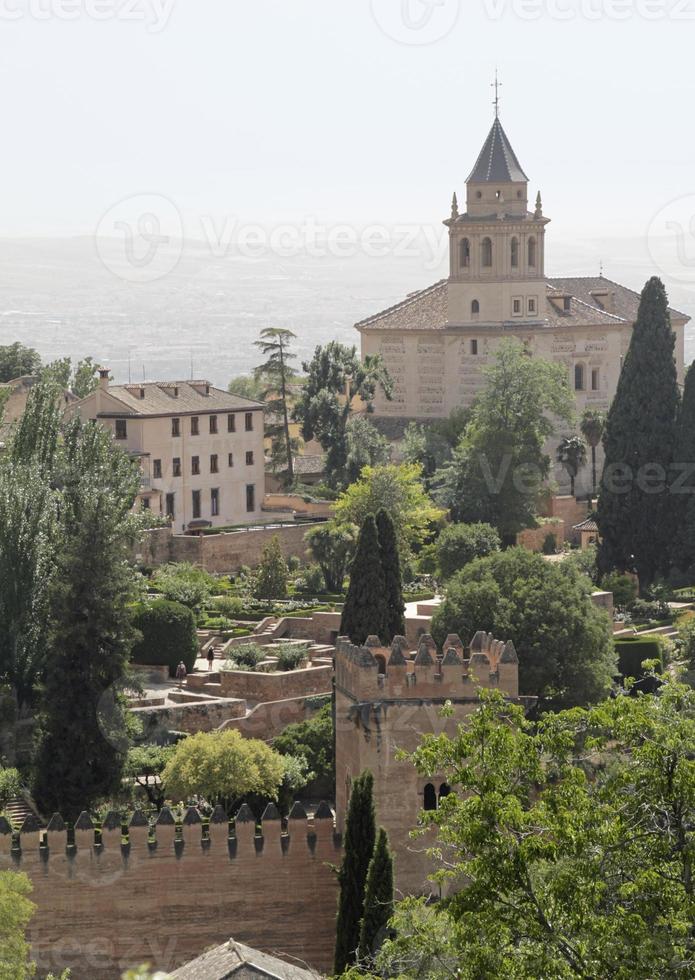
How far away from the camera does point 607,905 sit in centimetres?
2736

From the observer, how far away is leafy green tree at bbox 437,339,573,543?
254 ft

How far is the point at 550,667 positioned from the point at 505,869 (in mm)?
25664

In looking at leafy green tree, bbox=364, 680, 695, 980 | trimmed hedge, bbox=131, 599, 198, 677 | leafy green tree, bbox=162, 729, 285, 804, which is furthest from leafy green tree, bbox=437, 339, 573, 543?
leafy green tree, bbox=364, 680, 695, 980

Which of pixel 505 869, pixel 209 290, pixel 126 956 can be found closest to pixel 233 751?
pixel 126 956

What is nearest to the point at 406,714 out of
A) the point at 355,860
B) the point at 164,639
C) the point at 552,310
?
the point at 355,860

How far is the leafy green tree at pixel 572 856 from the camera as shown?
26.5 m

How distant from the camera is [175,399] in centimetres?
8150

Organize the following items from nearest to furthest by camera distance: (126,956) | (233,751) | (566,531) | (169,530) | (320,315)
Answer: (126,956) < (233,751) < (169,530) < (566,531) < (320,315)

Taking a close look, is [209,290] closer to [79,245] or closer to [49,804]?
[79,245]

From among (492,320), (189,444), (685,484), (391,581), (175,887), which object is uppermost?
(492,320)

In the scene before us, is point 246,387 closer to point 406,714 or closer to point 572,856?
point 406,714

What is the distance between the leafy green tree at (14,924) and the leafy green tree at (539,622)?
1597 cm

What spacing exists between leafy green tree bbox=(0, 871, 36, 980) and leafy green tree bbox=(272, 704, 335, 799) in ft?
34.4

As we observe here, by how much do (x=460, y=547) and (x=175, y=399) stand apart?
15.9m
